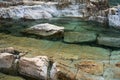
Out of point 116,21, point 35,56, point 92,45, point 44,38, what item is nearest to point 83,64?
point 35,56

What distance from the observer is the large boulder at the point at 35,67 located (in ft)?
13.3

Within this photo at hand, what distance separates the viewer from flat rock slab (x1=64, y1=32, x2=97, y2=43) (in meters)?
5.79

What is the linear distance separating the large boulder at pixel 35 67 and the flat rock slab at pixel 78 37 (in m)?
1.63

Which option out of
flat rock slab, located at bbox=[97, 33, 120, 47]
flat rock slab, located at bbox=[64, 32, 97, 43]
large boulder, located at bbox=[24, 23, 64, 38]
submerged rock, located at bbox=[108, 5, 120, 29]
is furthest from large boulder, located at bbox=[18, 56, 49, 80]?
submerged rock, located at bbox=[108, 5, 120, 29]

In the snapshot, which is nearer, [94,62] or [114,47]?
[94,62]

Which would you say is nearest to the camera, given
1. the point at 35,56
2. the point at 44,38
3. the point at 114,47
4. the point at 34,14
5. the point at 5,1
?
the point at 35,56

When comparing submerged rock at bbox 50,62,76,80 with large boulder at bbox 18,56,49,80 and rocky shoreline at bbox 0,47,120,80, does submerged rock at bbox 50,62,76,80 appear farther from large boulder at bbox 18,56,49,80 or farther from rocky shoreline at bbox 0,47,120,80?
large boulder at bbox 18,56,49,80

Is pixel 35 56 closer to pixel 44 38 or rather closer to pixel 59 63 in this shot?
pixel 59 63

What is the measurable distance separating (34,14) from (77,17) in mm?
1511

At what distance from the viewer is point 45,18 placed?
26.5 feet

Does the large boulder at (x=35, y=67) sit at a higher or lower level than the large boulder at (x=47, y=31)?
lower

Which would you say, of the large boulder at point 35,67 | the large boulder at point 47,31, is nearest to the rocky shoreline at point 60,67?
the large boulder at point 35,67

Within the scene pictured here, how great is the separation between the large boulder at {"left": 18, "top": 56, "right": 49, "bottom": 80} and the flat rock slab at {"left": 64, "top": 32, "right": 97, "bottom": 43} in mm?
1632

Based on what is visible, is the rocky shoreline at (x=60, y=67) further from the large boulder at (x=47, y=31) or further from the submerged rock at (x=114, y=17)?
the submerged rock at (x=114, y=17)
